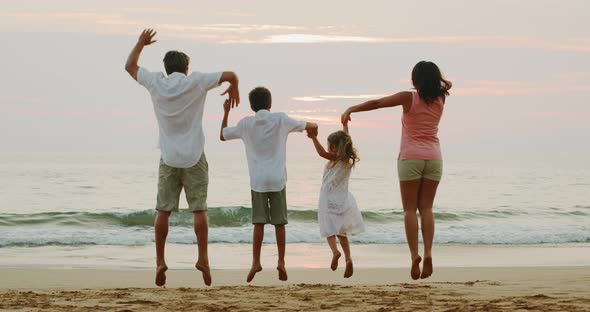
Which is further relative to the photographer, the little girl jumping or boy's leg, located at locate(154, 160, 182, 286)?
the little girl jumping

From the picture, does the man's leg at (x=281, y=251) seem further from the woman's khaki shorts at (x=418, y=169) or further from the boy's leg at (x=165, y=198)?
the woman's khaki shorts at (x=418, y=169)

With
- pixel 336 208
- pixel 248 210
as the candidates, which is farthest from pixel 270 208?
pixel 248 210

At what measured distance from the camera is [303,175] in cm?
4828

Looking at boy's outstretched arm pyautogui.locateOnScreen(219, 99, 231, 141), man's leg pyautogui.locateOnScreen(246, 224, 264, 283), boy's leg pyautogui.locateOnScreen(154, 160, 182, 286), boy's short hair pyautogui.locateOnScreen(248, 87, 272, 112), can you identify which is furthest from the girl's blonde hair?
boy's leg pyautogui.locateOnScreen(154, 160, 182, 286)

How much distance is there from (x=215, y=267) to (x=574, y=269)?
16.8 feet

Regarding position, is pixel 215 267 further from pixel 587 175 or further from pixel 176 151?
pixel 587 175

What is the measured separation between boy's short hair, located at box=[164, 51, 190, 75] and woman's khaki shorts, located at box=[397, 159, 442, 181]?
2.13 metres

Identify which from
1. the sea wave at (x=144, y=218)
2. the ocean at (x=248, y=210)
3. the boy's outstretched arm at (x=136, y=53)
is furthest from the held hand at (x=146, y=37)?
the sea wave at (x=144, y=218)

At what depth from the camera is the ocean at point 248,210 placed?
17969mm

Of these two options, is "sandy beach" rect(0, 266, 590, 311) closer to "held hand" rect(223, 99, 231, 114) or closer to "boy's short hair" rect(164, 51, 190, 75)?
"held hand" rect(223, 99, 231, 114)

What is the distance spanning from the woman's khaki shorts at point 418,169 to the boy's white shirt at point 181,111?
1.83 metres

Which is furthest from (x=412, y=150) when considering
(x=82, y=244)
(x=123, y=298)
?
(x=82, y=244)

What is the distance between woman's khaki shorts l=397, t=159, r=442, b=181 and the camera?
777cm

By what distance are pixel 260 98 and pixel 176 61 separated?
85 centimetres
